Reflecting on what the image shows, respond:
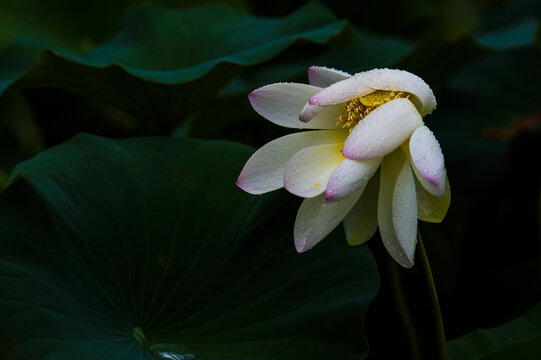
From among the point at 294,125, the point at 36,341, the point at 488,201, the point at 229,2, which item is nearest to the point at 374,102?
the point at 294,125

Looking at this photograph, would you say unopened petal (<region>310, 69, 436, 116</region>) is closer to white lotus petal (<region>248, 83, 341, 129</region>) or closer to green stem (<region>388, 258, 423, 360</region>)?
white lotus petal (<region>248, 83, 341, 129</region>)

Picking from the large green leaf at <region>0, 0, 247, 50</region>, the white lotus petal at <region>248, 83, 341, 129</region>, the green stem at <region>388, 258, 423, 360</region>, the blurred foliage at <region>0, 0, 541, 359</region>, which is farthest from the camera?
the large green leaf at <region>0, 0, 247, 50</region>

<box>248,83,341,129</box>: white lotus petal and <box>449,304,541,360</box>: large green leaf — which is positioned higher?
<box>248,83,341,129</box>: white lotus petal

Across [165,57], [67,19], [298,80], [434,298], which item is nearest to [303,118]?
[434,298]

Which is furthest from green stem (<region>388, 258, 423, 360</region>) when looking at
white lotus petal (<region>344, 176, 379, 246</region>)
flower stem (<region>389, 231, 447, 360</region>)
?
white lotus petal (<region>344, 176, 379, 246</region>)

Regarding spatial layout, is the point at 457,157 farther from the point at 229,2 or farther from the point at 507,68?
the point at 229,2

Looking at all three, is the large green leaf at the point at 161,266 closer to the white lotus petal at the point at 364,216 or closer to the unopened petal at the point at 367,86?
the white lotus petal at the point at 364,216
